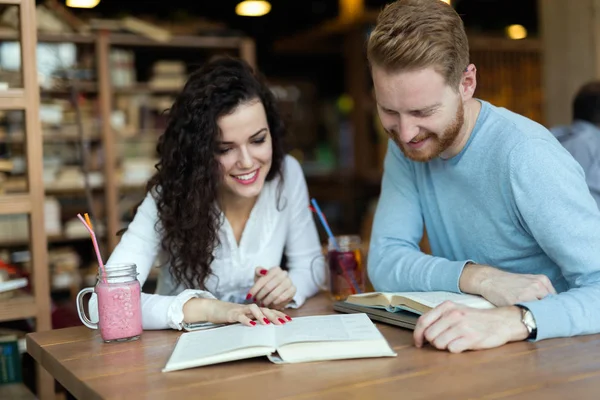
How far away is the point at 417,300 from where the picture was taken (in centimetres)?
152

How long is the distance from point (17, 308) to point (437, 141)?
4.35 feet

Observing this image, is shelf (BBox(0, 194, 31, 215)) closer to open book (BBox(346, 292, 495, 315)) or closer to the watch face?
open book (BBox(346, 292, 495, 315))

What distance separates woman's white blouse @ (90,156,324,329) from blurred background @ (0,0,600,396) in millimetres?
235

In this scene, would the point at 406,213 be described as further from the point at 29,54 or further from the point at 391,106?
the point at 29,54

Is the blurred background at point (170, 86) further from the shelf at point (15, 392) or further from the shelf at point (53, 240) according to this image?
the shelf at point (15, 392)

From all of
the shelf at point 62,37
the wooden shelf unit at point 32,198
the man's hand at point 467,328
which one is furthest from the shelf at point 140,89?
the man's hand at point 467,328

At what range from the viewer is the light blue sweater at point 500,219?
153 cm

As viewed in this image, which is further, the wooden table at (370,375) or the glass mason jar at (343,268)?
the glass mason jar at (343,268)

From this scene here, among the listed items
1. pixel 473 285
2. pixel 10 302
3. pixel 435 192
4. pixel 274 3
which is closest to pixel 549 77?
pixel 435 192

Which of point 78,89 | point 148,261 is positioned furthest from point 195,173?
point 78,89

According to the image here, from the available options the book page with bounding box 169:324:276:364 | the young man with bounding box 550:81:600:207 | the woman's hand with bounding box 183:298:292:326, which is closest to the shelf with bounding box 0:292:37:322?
the woman's hand with bounding box 183:298:292:326

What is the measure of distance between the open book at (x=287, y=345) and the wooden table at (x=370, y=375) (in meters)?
0.02

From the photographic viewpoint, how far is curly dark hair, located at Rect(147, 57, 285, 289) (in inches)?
79.0

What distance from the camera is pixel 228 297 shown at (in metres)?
2.10
